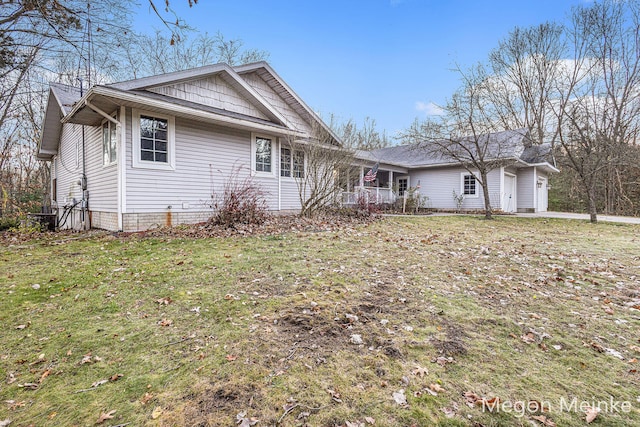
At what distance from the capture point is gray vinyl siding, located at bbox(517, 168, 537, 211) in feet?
59.9

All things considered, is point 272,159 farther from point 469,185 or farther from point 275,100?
point 469,185

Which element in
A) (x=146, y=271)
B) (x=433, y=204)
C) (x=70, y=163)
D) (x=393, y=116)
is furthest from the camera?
(x=393, y=116)

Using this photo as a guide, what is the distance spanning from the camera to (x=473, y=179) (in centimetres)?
1767

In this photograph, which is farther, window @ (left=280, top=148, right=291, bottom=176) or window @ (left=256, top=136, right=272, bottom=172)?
window @ (left=280, top=148, right=291, bottom=176)

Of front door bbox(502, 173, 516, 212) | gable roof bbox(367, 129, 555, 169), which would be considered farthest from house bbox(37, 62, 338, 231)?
front door bbox(502, 173, 516, 212)

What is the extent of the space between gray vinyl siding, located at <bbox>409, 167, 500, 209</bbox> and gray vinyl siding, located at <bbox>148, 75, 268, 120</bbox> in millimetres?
12382

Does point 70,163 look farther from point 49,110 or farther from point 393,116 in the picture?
point 393,116

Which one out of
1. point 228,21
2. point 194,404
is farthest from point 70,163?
point 194,404

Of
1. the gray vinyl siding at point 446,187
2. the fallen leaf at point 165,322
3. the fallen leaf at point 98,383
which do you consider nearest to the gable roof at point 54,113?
the fallen leaf at point 165,322

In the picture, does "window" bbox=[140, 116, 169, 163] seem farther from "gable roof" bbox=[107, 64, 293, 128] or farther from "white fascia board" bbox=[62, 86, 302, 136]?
"gable roof" bbox=[107, 64, 293, 128]

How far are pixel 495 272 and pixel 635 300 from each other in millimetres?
1600

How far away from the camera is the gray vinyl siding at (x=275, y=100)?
39.1 feet

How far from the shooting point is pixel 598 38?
16.5m

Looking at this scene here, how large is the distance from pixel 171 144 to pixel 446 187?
16.0 metres
